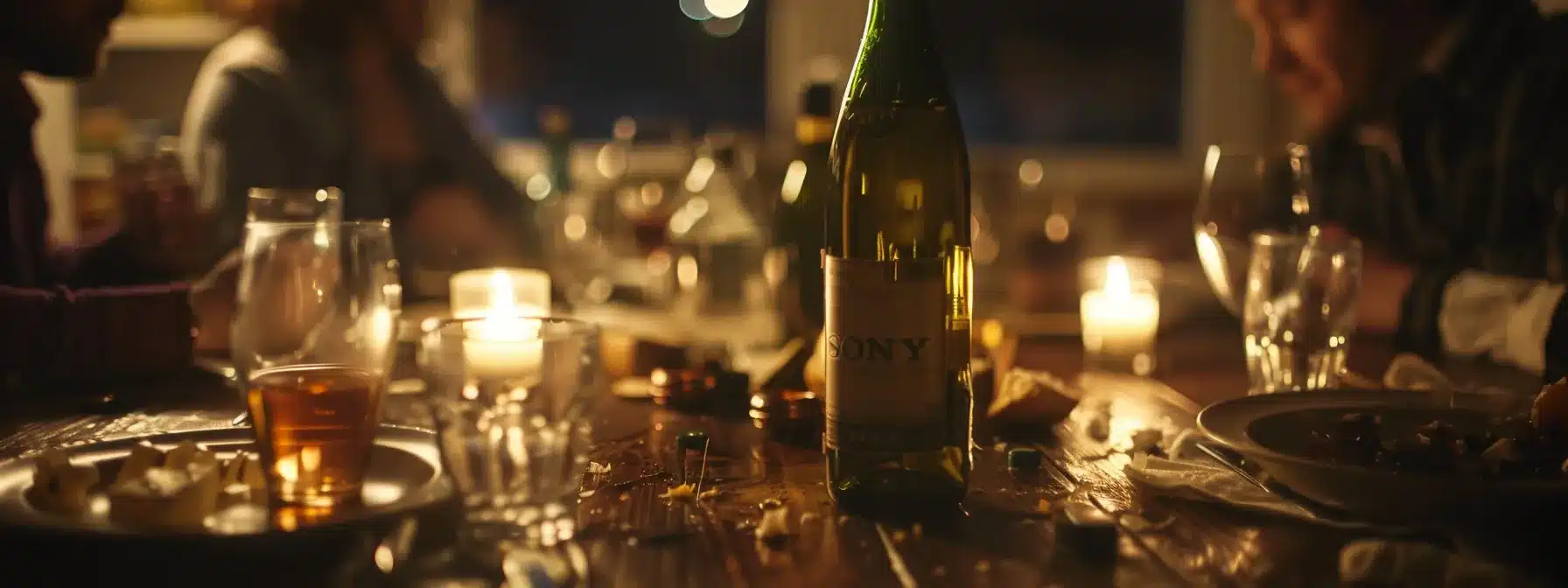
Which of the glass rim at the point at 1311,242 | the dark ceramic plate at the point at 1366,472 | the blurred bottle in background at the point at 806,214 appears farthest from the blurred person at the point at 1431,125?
the dark ceramic plate at the point at 1366,472

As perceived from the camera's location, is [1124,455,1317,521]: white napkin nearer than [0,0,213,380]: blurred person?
Yes

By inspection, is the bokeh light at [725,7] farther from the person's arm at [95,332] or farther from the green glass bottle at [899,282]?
the green glass bottle at [899,282]

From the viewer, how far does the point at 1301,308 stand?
1122mm

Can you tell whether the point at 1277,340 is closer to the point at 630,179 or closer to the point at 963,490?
the point at 963,490

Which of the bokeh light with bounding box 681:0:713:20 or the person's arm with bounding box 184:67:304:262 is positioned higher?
the bokeh light with bounding box 681:0:713:20

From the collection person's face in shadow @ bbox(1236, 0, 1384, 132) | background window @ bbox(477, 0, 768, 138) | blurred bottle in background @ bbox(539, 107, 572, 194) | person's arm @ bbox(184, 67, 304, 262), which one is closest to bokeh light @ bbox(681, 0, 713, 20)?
background window @ bbox(477, 0, 768, 138)

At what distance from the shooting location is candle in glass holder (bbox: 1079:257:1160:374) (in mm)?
1383

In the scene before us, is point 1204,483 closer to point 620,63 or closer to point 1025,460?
point 1025,460

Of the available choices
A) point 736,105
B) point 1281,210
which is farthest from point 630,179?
point 1281,210

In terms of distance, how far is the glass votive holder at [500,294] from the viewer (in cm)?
139

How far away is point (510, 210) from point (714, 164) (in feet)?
2.76

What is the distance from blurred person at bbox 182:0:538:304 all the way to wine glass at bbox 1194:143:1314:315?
1.35 m

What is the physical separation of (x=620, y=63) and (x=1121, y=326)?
2977 mm

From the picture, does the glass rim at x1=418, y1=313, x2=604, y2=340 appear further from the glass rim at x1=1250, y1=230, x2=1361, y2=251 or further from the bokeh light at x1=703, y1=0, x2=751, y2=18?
the bokeh light at x1=703, y1=0, x2=751, y2=18
